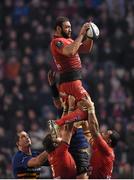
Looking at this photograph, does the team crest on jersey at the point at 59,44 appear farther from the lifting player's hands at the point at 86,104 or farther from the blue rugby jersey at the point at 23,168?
the blue rugby jersey at the point at 23,168

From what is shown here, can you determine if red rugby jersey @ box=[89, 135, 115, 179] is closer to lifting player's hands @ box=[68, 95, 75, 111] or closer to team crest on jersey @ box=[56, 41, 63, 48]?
lifting player's hands @ box=[68, 95, 75, 111]

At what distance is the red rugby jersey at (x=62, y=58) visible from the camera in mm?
14703

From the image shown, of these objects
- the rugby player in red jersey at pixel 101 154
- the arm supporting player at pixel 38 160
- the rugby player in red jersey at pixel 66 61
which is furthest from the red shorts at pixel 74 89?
the arm supporting player at pixel 38 160

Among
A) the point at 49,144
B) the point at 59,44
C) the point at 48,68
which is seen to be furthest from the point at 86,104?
the point at 48,68

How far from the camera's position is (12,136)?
73.7 feet

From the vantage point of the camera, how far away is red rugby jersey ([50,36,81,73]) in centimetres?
1470

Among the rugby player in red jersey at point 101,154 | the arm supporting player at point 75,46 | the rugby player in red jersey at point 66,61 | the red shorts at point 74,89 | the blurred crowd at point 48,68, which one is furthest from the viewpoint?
the blurred crowd at point 48,68

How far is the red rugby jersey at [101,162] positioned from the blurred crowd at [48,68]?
18.5 ft

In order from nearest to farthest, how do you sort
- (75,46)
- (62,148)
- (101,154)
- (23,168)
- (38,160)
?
(62,148) → (75,46) → (101,154) → (38,160) → (23,168)

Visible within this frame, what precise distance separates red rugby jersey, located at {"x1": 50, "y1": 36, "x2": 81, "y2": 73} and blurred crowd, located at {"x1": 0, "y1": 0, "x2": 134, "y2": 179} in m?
5.90

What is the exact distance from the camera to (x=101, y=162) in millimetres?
14602

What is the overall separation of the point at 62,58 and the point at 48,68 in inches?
385

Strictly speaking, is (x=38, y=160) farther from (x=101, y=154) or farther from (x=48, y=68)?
(x=48, y=68)

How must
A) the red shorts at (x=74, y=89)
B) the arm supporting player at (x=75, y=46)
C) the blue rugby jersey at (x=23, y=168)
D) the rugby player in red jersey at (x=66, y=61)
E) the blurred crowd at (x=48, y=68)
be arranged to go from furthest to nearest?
the blurred crowd at (x=48, y=68) → the blue rugby jersey at (x=23, y=168) → the red shorts at (x=74, y=89) → the rugby player in red jersey at (x=66, y=61) → the arm supporting player at (x=75, y=46)
